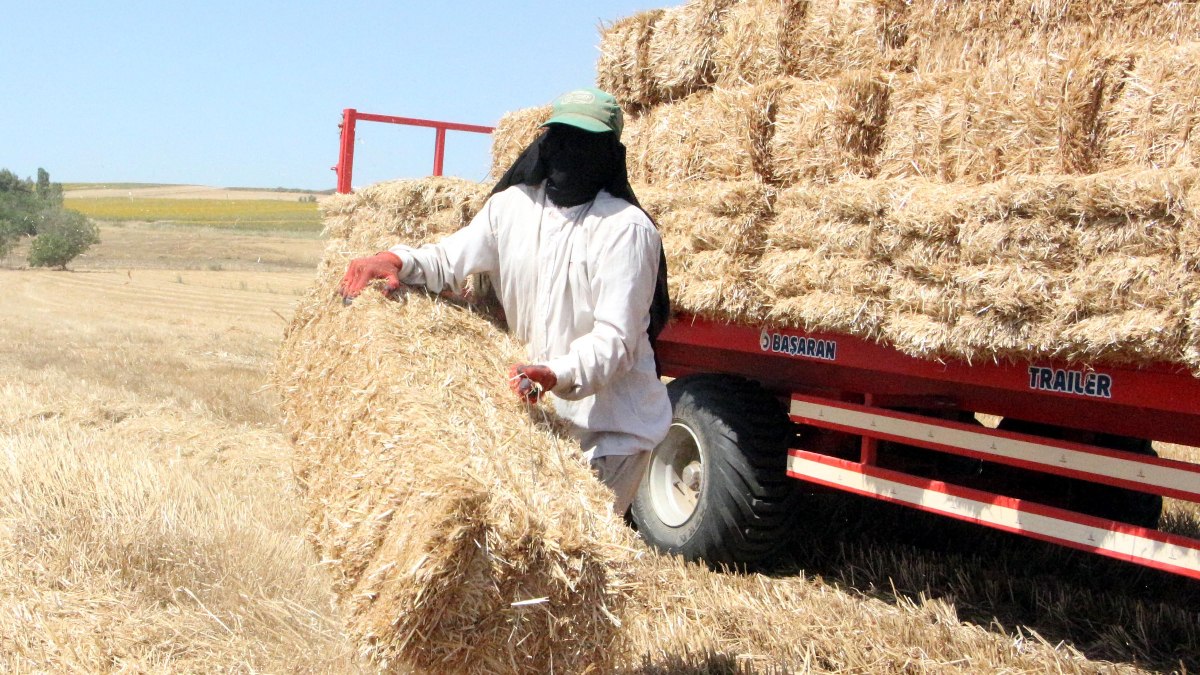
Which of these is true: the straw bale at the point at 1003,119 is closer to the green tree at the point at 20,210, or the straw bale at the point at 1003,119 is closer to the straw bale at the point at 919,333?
the straw bale at the point at 919,333

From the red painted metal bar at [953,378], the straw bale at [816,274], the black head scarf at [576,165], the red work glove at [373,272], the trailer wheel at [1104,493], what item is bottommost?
the trailer wheel at [1104,493]

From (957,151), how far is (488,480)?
107 inches

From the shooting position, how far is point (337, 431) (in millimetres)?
3693

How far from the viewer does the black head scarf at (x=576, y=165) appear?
350 centimetres

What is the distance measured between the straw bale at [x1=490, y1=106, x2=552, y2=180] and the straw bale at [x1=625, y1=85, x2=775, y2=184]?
700 mm

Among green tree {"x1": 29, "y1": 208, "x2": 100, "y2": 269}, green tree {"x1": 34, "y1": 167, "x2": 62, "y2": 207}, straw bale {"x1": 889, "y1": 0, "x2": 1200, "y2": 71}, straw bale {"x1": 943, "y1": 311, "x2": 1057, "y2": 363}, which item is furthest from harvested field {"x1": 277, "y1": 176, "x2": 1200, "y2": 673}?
green tree {"x1": 34, "y1": 167, "x2": 62, "y2": 207}

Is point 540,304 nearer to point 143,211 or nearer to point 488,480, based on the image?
point 488,480

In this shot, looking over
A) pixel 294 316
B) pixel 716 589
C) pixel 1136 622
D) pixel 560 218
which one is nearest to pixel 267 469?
pixel 294 316

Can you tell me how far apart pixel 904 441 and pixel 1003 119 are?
1.50 meters

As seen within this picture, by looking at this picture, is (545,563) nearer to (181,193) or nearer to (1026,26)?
(1026,26)

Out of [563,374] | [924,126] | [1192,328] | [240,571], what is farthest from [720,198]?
[240,571]

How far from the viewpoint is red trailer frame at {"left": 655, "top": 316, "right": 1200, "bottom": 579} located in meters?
4.24

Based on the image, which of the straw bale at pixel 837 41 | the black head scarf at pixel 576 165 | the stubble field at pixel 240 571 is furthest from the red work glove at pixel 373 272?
the straw bale at pixel 837 41

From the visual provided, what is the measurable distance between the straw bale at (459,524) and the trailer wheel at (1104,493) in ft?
10.6
